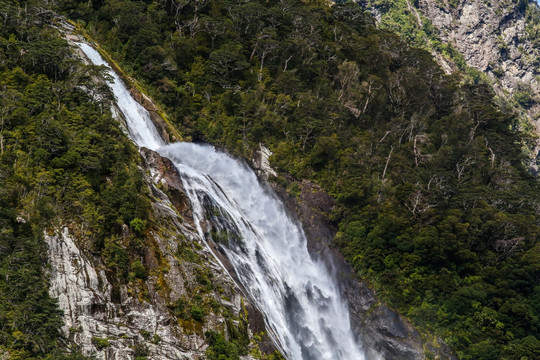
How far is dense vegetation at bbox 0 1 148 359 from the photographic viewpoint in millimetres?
15180

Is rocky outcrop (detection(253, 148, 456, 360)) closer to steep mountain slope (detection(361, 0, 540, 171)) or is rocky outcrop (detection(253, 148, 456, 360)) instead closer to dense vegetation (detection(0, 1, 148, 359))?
dense vegetation (detection(0, 1, 148, 359))

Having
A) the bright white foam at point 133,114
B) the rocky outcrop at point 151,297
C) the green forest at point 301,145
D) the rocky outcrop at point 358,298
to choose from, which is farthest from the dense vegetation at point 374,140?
the rocky outcrop at point 151,297

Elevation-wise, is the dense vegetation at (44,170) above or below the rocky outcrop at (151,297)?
above

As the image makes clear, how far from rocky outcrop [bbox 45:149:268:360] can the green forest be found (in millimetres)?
793

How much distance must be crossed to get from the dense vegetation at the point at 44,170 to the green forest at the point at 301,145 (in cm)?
7

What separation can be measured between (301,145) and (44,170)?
23.0 metres

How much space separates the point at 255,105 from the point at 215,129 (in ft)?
13.0

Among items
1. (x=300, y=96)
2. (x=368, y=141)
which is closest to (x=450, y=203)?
(x=368, y=141)

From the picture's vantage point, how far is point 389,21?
359 ft

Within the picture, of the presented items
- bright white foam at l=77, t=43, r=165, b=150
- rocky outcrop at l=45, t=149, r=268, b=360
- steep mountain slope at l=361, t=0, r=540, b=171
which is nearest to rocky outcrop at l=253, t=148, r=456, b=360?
bright white foam at l=77, t=43, r=165, b=150

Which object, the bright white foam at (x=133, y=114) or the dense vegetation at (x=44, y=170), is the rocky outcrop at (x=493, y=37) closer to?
the bright white foam at (x=133, y=114)

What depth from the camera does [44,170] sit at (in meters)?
19.8

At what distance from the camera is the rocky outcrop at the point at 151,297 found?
16.8 m

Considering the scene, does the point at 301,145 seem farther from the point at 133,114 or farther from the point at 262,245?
the point at 133,114
